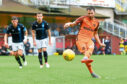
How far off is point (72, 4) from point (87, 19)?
1340 inches

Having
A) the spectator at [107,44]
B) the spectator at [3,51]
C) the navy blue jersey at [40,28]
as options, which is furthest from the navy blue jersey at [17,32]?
the spectator at [107,44]

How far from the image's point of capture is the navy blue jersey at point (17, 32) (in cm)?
1555

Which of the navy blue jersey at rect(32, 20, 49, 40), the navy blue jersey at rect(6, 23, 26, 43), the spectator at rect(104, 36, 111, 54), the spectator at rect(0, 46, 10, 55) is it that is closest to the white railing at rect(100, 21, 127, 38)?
the spectator at rect(104, 36, 111, 54)

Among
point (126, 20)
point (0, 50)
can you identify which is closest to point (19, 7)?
point (0, 50)

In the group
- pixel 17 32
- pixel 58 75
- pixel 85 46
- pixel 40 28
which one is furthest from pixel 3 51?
pixel 85 46

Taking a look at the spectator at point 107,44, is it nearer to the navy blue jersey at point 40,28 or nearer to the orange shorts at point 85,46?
the navy blue jersey at point 40,28

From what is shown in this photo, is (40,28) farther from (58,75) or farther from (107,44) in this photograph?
(107,44)

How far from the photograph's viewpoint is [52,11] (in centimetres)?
4088

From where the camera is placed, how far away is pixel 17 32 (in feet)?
51.4

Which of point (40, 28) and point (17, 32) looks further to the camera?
point (17, 32)

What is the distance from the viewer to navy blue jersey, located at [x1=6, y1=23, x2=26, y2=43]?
15.5 metres

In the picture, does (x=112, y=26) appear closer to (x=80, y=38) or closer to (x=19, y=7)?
(x=19, y=7)

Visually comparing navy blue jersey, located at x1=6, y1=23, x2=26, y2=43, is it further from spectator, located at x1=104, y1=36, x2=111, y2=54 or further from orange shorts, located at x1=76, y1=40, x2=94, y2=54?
spectator, located at x1=104, y1=36, x2=111, y2=54

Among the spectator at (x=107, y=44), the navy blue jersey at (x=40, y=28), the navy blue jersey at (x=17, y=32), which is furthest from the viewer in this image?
the spectator at (x=107, y=44)
